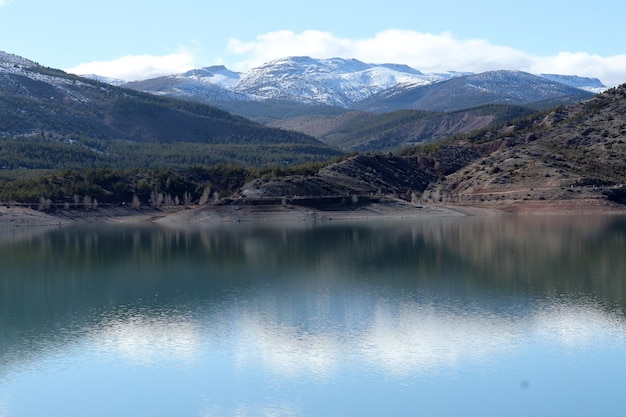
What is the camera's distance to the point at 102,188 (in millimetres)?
189500

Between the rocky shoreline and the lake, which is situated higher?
the rocky shoreline

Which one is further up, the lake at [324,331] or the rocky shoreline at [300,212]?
the rocky shoreline at [300,212]

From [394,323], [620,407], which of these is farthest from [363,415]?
[394,323]

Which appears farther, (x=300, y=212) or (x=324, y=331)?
(x=300, y=212)

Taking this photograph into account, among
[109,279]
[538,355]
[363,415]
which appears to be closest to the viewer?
[363,415]

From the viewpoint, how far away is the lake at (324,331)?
4769 centimetres

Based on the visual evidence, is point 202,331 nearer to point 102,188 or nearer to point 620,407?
point 620,407

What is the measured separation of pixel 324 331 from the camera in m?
62.4

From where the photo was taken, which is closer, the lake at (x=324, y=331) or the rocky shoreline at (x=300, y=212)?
the lake at (x=324, y=331)

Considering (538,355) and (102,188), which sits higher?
(102,188)

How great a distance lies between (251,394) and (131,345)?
1533 centimetres

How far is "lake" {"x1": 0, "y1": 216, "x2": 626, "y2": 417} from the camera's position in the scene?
47.7m

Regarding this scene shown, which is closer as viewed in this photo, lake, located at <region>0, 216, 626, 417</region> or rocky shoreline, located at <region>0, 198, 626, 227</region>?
lake, located at <region>0, 216, 626, 417</region>

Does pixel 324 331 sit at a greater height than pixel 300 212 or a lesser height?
lesser
